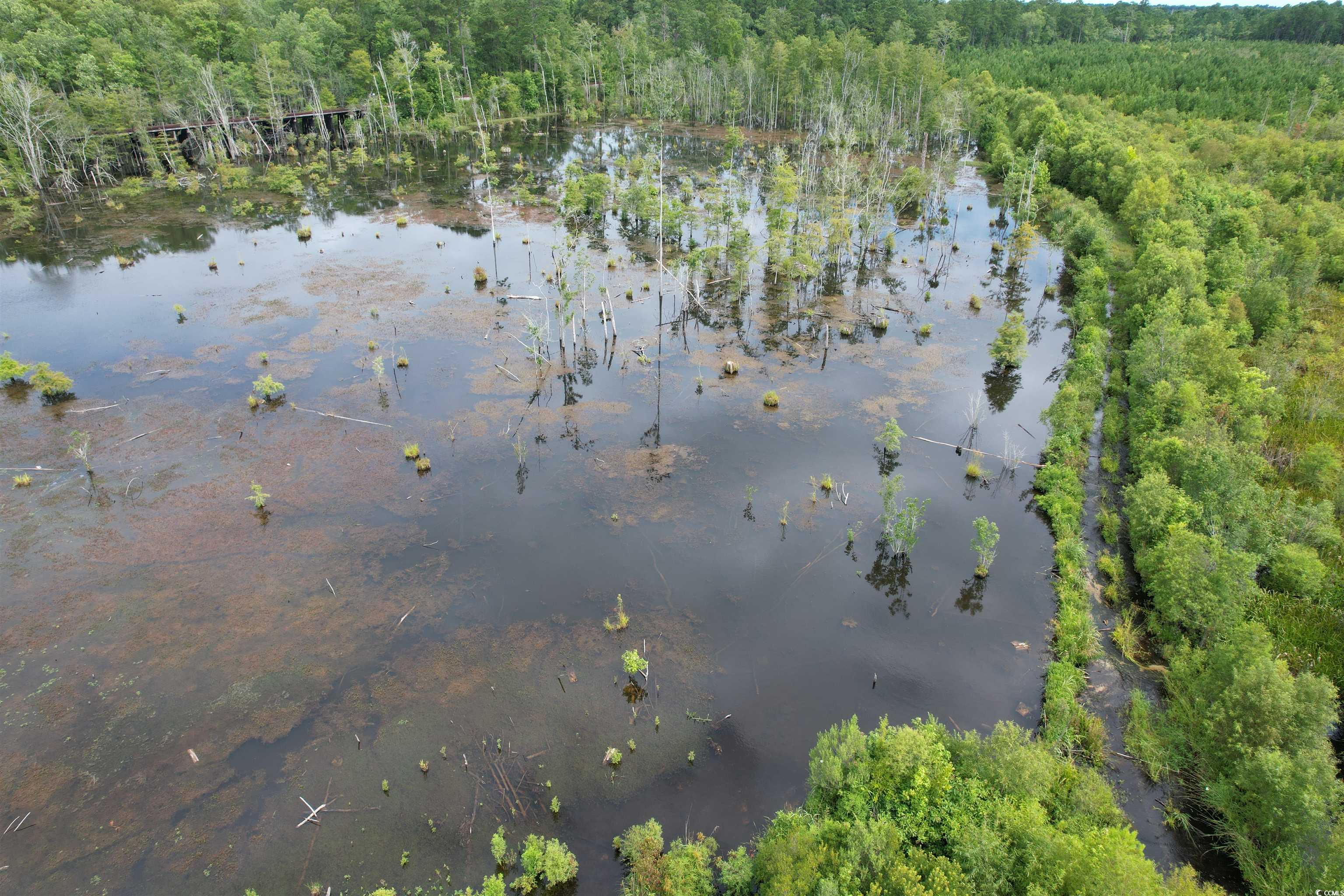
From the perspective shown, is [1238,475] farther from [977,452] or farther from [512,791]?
[512,791]

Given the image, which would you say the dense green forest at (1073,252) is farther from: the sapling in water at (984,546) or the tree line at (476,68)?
the sapling in water at (984,546)

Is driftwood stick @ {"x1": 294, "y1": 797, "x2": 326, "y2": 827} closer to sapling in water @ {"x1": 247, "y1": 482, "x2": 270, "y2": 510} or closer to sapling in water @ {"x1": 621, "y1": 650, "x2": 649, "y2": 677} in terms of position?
sapling in water @ {"x1": 621, "y1": 650, "x2": 649, "y2": 677}

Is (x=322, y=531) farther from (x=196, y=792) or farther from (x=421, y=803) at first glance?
(x=421, y=803)

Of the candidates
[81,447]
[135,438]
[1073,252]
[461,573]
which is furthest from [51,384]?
[1073,252]

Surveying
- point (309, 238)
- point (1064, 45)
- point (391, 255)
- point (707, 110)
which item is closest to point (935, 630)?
point (391, 255)

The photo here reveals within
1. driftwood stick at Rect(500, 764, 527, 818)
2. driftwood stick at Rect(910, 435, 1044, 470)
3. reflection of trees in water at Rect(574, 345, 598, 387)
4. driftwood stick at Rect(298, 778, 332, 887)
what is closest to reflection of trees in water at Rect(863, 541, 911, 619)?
driftwood stick at Rect(910, 435, 1044, 470)

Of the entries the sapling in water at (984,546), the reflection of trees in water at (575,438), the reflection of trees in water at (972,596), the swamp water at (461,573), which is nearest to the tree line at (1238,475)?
the reflection of trees in water at (972,596)

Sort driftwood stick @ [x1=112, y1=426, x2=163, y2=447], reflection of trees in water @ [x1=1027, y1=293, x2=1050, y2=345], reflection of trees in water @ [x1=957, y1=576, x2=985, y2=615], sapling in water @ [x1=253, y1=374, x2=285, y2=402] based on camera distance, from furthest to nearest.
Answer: reflection of trees in water @ [x1=1027, y1=293, x2=1050, y2=345]
sapling in water @ [x1=253, y1=374, x2=285, y2=402]
driftwood stick @ [x1=112, y1=426, x2=163, y2=447]
reflection of trees in water @ [x1=957, y1=576, x2=985, y2=615]

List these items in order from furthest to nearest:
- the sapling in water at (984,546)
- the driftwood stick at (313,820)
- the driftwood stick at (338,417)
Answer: the driftwood stick at (338,417), the sapling in water at (984,546), the driftwood stick at (313,820)
